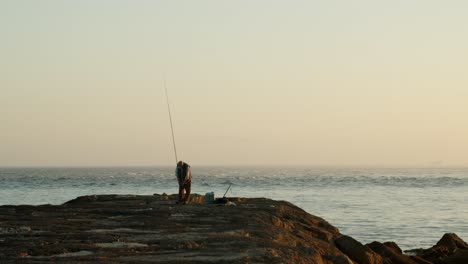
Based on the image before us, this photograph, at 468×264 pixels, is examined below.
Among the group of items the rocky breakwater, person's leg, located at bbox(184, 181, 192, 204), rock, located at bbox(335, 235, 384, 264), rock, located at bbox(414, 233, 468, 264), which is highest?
person's leg, located at bbox(184, 181, 192, 204)

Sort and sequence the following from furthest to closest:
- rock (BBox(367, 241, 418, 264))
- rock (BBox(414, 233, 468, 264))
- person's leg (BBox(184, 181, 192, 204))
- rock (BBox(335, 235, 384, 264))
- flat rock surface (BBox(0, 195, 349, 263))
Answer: person's leg (BBox(184, 181, 192, 204))
rock (BBox(414, 233, 468, 264))
rock (BBox(367, 241, 418, 264))
rock (BBox(335, 235, 384, 264))
flat rock surface (BBox(0, 195, 349, 263))

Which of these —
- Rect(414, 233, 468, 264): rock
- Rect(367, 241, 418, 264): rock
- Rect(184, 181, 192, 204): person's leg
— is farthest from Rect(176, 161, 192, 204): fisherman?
Rect(414, 233, 468, 264): rock

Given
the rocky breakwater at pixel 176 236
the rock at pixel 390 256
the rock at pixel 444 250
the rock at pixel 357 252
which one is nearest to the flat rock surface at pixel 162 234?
the rocky breakwater at pixel 176 236

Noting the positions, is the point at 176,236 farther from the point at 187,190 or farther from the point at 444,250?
the point at 444,250

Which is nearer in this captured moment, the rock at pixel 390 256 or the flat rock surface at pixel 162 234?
the flat rock surface at pixel 162 234

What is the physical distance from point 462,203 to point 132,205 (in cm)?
2968

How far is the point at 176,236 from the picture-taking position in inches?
478

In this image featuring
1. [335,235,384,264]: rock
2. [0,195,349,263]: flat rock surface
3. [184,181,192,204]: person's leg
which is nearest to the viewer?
[0,195,349,263]: flat rock surface

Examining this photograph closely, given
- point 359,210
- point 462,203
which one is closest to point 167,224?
point 359,210

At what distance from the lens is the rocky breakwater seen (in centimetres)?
1009

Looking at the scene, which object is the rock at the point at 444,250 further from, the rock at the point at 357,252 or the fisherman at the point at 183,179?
the fisherman at the point at 183,179

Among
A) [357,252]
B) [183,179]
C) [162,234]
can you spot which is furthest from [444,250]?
[162,234]

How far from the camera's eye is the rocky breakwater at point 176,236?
1009cm

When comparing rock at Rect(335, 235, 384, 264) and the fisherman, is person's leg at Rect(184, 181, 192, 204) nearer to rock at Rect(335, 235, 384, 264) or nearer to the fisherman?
the fisherman
